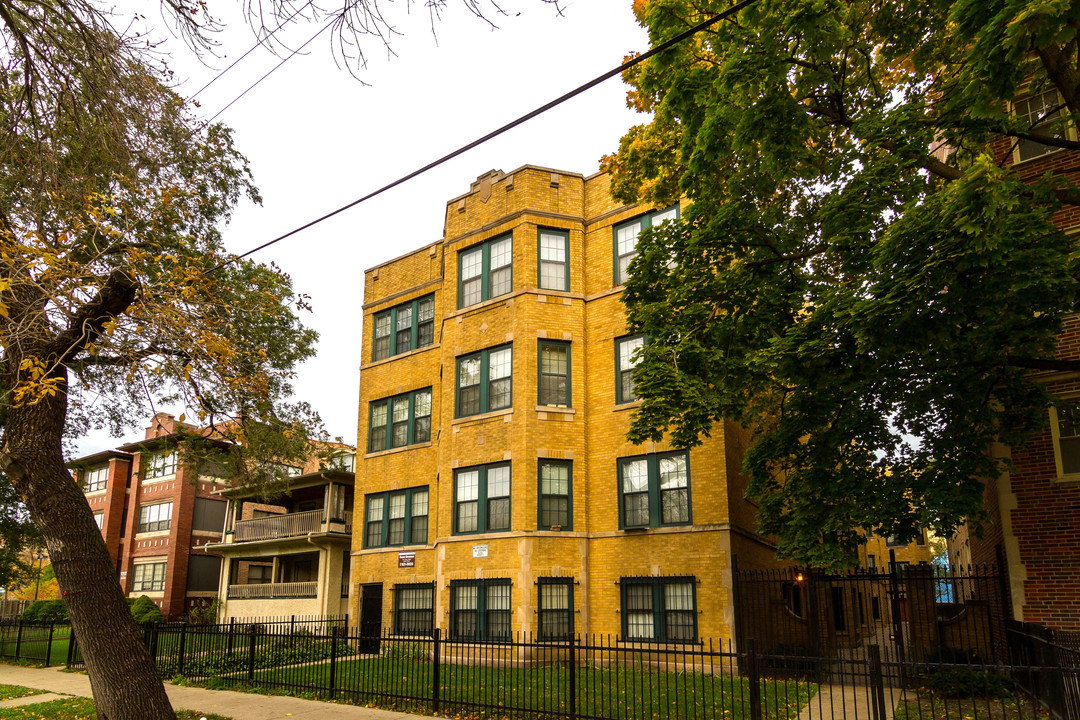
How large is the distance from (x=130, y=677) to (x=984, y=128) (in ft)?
44.4

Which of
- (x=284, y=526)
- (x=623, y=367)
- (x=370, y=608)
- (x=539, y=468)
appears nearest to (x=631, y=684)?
(x=539, y=468)

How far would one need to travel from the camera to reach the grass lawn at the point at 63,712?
522 inches

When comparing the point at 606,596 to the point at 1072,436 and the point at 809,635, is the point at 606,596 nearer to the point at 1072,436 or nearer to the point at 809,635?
the point at 809,635

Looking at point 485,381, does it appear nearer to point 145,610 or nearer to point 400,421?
point 400,421

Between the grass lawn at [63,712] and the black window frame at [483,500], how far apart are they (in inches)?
344

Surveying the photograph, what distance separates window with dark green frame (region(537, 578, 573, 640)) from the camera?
19.4 meters

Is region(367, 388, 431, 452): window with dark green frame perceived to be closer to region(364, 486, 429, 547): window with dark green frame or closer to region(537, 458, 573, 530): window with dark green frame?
region(364, 486, 429, 547): window with dark green frame

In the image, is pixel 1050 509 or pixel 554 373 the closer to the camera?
pixel 1050 509

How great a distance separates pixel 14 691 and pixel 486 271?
1513 centimetres

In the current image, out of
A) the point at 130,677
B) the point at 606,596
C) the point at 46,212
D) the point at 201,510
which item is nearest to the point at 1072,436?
the point at 606,596

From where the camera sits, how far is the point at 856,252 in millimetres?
11211

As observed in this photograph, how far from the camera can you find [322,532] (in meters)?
29.0

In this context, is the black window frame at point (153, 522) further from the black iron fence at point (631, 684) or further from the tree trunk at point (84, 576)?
the tree trunk at point (84, 576)

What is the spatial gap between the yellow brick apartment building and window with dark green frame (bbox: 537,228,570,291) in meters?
0.04
